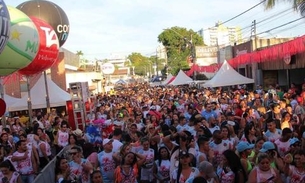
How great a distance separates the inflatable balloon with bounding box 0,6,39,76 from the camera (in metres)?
7.77

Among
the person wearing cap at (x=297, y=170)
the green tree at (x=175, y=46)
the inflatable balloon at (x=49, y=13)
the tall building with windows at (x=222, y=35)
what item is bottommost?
the person wearing cap at (x=297, y=170)

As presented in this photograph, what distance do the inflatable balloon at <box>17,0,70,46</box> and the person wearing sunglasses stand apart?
7800 mm

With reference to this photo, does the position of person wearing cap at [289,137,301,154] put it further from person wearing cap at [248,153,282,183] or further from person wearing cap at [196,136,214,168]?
person wearing cap at [248,153,282,183]

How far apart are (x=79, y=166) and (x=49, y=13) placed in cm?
840

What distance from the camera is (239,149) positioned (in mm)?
6406

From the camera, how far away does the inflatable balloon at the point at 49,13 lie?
14039 millimetres

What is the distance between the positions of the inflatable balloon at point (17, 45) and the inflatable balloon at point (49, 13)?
5.52m

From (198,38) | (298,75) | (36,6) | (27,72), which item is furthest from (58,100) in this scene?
(198,38)

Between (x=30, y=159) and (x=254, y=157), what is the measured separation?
441 cm

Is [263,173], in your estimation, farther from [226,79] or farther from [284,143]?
[226,79]

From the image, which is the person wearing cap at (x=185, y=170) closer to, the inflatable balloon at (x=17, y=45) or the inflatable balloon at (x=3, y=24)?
the inflatable balloon at (x=3, y=24)

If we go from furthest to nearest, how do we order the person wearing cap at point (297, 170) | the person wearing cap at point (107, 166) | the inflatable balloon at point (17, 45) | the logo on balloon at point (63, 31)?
the logo on balloon at point (63, 31)
the inflatable balloon at point (17, 45)
the person wearing cap at point (107, 166)
the person wearing cap at point (297, 170)

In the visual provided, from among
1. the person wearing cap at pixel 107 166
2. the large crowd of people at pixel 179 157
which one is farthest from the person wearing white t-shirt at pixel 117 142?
the person wearing cap at pixel 107 166

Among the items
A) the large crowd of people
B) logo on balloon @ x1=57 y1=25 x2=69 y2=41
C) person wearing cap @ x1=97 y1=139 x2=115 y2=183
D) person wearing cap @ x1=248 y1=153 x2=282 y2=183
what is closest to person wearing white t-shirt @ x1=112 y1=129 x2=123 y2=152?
the large crowd of people
